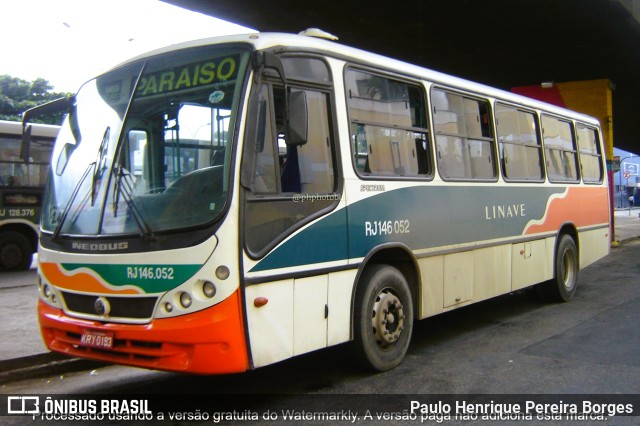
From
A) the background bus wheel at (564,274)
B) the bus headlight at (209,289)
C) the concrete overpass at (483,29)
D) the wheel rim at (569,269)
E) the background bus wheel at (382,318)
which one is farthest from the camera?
the concrete overpass at (483,29)

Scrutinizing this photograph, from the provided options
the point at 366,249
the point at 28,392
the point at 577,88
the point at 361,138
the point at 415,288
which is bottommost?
the point at 28,392

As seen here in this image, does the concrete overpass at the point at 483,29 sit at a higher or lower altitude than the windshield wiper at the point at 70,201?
higher

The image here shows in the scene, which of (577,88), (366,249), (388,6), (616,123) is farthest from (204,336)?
(616,123)

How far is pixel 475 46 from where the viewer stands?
1833 cm

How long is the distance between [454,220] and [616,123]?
109ft

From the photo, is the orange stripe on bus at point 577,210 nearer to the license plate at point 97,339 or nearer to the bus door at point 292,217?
the bus door at point 292,217

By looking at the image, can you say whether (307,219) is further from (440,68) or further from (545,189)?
(440,68)

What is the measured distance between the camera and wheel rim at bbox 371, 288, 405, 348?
5848mm

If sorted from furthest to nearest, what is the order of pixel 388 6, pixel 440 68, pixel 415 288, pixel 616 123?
pixel 616 123, pixel 440 68, pixel 388 6, pixel 415 288

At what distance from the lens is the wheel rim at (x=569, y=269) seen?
9934 mm

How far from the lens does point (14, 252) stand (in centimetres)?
1376

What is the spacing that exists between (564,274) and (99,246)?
752 centimetres

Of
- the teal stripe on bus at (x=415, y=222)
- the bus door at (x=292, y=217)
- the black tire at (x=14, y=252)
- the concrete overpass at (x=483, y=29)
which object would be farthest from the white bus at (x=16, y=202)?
the bus door at (x=292, y=217)

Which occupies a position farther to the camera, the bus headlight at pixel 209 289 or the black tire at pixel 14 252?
the black tire at pixel 14 252
